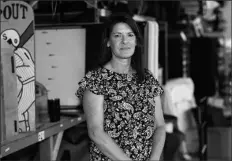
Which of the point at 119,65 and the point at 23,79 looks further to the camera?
the point at 23,79

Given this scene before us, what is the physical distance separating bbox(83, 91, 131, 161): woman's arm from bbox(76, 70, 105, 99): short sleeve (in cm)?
2

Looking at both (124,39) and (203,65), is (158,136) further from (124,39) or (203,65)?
(203,65)

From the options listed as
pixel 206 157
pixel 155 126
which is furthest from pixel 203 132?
pixel 155 126

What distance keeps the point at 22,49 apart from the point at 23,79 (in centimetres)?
18

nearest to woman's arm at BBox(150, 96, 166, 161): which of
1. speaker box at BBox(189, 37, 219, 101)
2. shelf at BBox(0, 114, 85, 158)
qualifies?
shelf at BBox(0, 114, 85, 158)

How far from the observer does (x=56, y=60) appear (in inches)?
144

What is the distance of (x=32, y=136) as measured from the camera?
251 cm

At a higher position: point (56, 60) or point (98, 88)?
point (98, 88)

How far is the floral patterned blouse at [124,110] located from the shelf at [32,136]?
0.42 metres

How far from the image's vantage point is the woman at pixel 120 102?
211 cm

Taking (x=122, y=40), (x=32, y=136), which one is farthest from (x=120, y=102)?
(x=32, y=136)

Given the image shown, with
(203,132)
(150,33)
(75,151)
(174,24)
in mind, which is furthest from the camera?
(174,24)

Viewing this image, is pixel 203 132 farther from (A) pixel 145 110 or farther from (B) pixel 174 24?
(A) pixel 145 110

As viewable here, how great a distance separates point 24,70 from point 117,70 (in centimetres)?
64
